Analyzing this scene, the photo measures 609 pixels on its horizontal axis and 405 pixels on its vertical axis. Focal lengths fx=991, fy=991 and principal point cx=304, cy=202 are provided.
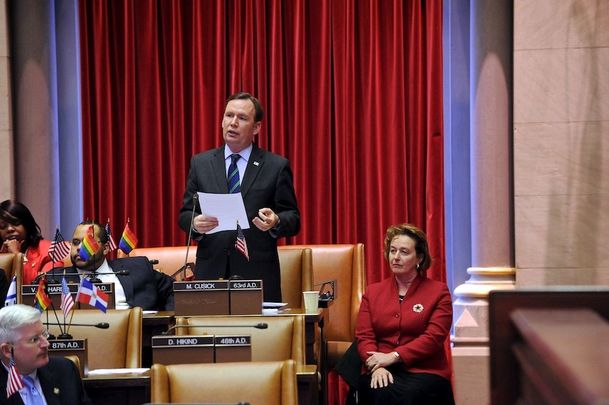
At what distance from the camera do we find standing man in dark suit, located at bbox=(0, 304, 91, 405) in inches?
139

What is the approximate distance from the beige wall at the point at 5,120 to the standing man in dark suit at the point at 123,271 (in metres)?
1.40

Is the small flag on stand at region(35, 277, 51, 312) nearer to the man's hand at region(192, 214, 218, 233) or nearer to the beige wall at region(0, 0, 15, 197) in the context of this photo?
the man's hand at region(192, 214, 218, 233)

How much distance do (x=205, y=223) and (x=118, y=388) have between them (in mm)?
969

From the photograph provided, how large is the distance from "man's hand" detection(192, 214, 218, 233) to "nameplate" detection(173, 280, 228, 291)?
0.86 feet

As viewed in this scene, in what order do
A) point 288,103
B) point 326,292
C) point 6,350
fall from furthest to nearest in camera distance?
point 288,103, point 326,292, point 6,350

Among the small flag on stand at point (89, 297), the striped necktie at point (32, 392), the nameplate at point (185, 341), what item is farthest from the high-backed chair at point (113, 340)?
the striped necktie at point (32, 392)

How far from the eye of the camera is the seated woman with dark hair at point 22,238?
5.54 meters

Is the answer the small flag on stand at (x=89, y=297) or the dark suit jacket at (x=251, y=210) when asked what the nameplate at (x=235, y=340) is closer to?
the small flag on stand at (x=89, y=297)

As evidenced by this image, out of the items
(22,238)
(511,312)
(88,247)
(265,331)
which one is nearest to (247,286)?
(265,331)

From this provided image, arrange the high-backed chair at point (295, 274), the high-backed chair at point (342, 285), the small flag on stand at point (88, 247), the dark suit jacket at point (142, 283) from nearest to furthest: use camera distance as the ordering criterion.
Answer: the small flag on stand at point (88, 247) → the dark suit jacket at point (142, 283) → the high-backed chair at point (295, 274) → the high-backed chair at point (342, 285)

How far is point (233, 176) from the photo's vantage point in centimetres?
498

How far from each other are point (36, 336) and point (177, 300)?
0.90 meters

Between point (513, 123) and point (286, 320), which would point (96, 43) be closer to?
point (513, 123)

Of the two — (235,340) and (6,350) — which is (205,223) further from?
(6,350)
